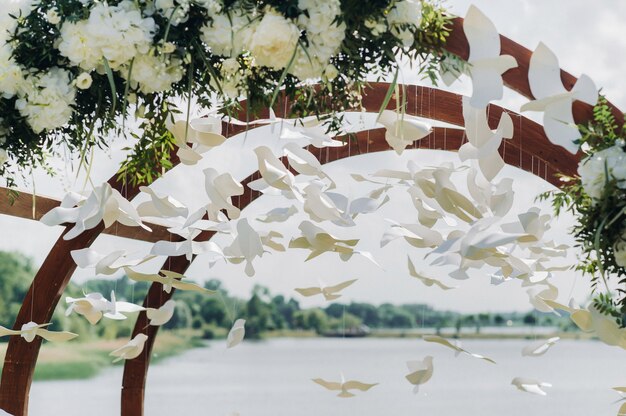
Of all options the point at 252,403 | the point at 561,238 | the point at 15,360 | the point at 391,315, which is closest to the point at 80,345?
the point at 252,403

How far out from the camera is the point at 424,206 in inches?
A: 121

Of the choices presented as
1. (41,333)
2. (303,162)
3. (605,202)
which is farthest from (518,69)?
(41,333)

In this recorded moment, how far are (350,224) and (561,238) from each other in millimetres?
1363

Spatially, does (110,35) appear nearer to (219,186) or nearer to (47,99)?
(47,99)

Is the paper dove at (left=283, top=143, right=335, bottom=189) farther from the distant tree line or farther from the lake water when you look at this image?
the lake water

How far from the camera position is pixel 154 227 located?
5.74 m

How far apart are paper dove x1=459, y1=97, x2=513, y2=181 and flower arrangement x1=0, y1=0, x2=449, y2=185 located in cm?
25

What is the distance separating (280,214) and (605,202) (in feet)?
4.53

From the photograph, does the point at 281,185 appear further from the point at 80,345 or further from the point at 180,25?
the point at 80,345

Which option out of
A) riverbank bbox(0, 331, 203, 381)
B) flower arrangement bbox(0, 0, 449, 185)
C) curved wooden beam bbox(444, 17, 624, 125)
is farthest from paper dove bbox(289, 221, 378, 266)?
riverbank bbox(0, 331, 203, 381)

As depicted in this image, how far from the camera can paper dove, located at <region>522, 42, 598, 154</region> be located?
2375mm

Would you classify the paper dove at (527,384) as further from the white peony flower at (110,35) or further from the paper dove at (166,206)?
the white peony flower at (110,35)

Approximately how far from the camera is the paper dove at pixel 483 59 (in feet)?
7.86

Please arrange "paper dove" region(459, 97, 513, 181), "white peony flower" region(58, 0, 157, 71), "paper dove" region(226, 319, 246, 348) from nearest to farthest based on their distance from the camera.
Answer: "white peony flower" region(58, 0, 157, 71) < "paper dove" region(459, 97, 513, 181) < "paper dove" region(226, 319, 246, 348)
